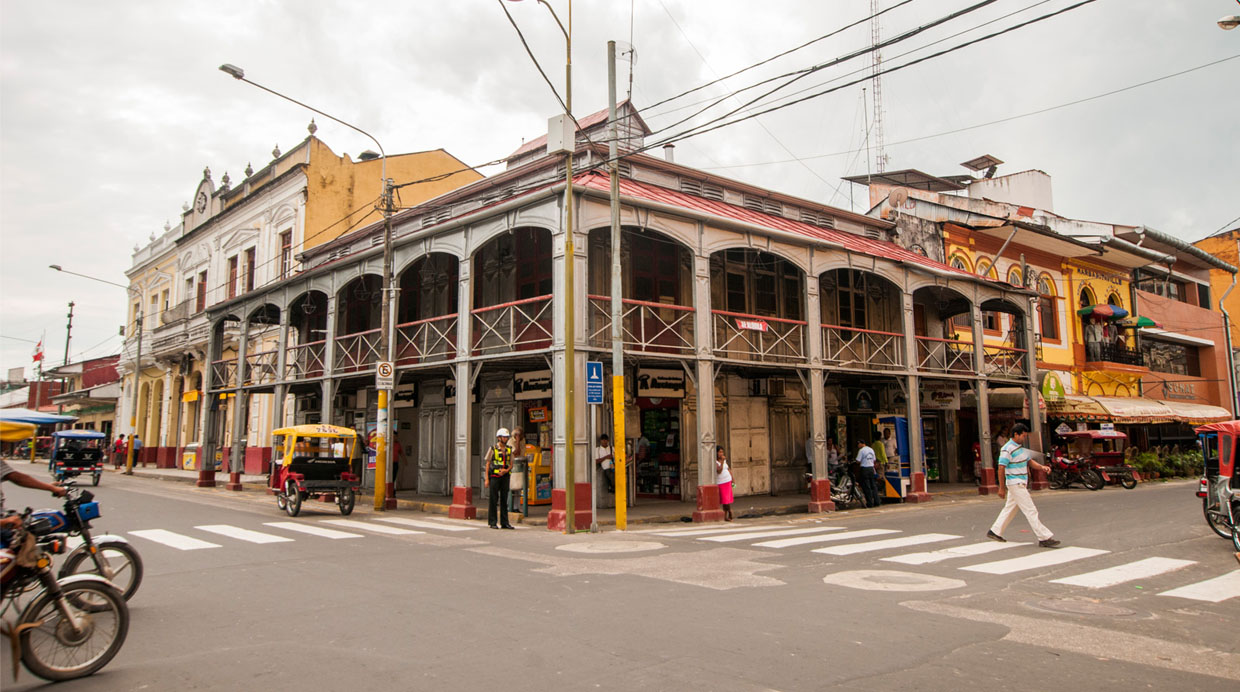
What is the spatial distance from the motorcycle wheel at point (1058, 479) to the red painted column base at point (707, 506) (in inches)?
582

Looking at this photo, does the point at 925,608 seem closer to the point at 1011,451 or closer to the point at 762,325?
the point at 1011,451

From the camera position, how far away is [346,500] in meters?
16.5

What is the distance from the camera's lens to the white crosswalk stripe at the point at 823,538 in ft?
37.1

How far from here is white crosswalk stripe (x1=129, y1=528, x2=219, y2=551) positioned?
1076 centimetres

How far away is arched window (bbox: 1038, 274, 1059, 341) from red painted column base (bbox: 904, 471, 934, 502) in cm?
1235

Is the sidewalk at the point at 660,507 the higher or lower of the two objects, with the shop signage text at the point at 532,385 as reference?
lower

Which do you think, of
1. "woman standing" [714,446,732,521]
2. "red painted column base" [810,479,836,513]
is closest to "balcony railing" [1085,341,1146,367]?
"red painted column base" [810,479,836,513]

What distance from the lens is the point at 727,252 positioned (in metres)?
20.5

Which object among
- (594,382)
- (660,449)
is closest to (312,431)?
(594,382)

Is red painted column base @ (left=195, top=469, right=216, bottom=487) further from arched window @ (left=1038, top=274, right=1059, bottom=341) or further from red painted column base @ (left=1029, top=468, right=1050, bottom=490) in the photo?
arched window @ (left=1038, top=274, right=1059, bottom=341)

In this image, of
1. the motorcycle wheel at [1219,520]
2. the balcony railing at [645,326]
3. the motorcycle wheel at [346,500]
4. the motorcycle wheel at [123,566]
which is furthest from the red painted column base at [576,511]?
the motorcycle wheel at [1219,520]

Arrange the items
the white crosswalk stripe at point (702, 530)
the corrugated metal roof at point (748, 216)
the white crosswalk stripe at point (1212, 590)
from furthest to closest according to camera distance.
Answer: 1. the corrugated metal roof at point (748, 216)
2. the white crosswalk stripe at point (702, 530)
3. the white crosswalk stripe at point (1212, 590)

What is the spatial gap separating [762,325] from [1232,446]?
859cm

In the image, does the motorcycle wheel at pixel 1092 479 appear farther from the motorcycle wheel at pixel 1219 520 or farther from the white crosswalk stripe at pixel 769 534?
the white crosswalk stripe at pixel 769 534
